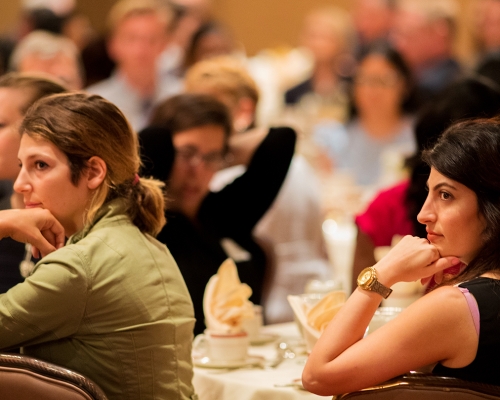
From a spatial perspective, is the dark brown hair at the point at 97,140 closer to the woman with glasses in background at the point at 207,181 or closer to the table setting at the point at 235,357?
the table setting at the point at 235,357

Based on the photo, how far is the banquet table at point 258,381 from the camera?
2.29 metres

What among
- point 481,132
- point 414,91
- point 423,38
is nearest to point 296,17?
point 423,38

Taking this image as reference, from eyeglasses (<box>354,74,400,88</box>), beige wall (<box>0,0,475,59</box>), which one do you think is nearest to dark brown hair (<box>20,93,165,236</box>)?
eyeglasses (<box>354,74,400,88</box>)

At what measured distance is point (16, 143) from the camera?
9.61 feet

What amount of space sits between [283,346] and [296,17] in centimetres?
1022

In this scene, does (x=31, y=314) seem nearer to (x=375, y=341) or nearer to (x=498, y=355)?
(x=375, y=341)

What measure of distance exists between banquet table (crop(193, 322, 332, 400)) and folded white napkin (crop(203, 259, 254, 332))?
0.45ft

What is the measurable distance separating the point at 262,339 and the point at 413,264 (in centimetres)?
96

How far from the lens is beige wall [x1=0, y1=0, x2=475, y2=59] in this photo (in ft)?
40.8

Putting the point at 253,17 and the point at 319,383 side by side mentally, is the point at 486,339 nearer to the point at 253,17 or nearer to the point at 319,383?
the point at 319,383

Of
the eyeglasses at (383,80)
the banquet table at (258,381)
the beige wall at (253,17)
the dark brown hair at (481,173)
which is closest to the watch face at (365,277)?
the dark brown hair at (481,173)

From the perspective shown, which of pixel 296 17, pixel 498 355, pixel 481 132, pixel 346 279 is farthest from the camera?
pixel 296 17

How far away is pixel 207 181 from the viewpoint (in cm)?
337

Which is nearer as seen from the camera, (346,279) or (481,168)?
(481,168)
